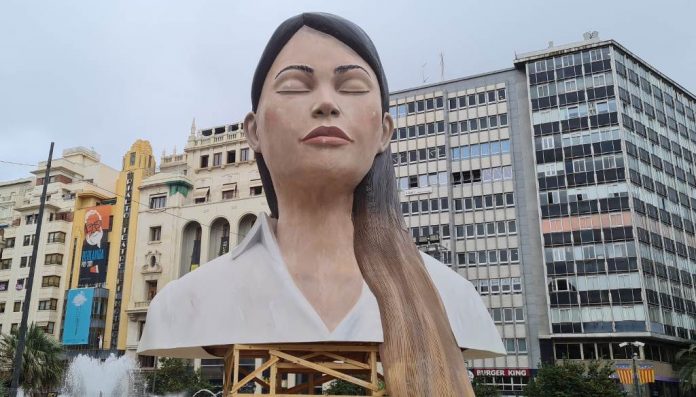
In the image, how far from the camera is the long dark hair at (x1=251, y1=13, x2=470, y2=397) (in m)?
6.96

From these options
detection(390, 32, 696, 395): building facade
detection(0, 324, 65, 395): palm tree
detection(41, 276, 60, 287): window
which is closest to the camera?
detection(0, 324, 65, 395): palm tree

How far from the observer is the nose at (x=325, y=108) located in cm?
749

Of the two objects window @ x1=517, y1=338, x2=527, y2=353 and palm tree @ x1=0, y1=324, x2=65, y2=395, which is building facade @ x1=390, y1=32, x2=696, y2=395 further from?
palm tree @ x1=0, y1=324, x2=65, y2=395

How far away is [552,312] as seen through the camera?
143 feet

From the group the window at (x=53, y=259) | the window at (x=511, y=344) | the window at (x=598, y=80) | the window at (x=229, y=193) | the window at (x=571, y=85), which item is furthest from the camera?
the window at (x=53, y=259)

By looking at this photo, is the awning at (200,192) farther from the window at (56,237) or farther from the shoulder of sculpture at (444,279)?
the shoulder of sculpture at (444,279)

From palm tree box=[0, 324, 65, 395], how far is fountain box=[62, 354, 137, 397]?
5224 millimetres

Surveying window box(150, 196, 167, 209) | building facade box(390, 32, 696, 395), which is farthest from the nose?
window box(150, 196, 167, 209)

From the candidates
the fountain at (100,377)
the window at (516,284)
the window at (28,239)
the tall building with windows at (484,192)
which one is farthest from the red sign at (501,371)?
the window at (28,239)

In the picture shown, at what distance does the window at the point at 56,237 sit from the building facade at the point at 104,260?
824mm

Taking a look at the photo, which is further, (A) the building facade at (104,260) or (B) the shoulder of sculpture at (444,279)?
(A) the building facade at (104,260)

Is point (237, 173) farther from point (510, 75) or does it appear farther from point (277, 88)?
point (277, 88)

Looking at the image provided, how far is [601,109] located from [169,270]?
3511cm

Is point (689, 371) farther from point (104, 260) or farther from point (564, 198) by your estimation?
point (104, 260)
